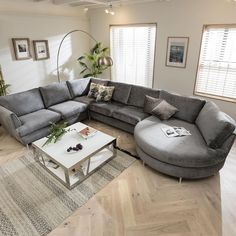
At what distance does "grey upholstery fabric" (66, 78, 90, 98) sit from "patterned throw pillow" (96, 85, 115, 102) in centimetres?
59

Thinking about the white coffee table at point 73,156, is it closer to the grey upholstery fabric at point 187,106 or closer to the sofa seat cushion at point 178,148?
Answer: the sofa seat cushion at point 178,148

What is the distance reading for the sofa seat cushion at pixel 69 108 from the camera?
3.75 metres

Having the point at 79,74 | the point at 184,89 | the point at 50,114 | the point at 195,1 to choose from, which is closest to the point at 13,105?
the point at 50,114

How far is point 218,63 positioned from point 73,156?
3.36m

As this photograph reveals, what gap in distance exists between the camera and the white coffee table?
7.85ft

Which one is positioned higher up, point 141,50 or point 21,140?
point 141,50

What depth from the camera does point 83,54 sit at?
575cm

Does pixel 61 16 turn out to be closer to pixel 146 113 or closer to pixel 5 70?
pixel 5 70

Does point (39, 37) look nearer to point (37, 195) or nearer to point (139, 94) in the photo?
point (139, 94)

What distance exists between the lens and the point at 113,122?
3871mm

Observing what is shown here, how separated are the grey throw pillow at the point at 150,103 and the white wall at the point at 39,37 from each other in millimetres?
2901

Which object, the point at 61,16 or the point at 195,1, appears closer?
the point at 195,1

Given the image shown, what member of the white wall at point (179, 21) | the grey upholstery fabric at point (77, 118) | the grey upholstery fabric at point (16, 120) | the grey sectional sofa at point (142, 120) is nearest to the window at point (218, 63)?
the white wall at point (179, 21)

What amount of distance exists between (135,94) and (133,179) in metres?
1.89
